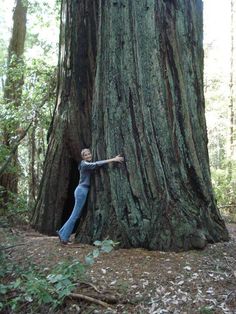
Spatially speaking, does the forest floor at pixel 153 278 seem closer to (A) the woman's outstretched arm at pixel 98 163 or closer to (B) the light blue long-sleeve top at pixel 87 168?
(B) the light blue long-sleeve top at pixel 87 168

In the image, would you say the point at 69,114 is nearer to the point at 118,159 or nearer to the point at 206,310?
the point at 118,159

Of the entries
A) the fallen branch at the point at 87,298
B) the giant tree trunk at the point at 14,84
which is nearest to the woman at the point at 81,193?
the fallen branch at the point at 87,298

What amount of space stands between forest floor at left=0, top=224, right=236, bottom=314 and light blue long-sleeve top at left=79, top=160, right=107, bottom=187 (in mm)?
918

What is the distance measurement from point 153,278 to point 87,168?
77.4 inches

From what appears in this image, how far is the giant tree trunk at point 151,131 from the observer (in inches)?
219

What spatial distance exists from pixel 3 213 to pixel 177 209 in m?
4.45

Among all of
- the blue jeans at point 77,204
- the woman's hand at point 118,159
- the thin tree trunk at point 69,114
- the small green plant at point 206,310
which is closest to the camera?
the small green plant at point 206,310

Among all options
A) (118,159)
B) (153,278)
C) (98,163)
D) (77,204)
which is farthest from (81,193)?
(153,278)

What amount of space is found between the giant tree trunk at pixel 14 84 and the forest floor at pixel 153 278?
3871mm

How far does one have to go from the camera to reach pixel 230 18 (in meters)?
20.1

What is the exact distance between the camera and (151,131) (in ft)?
18.9

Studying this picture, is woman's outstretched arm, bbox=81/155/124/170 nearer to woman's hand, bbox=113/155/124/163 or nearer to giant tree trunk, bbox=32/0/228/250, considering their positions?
woman's hand, bbox=113/155/124/163

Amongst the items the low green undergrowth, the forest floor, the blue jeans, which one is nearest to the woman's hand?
the blue jeans

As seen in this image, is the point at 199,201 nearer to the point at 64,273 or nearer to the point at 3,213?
the point at 64,273
